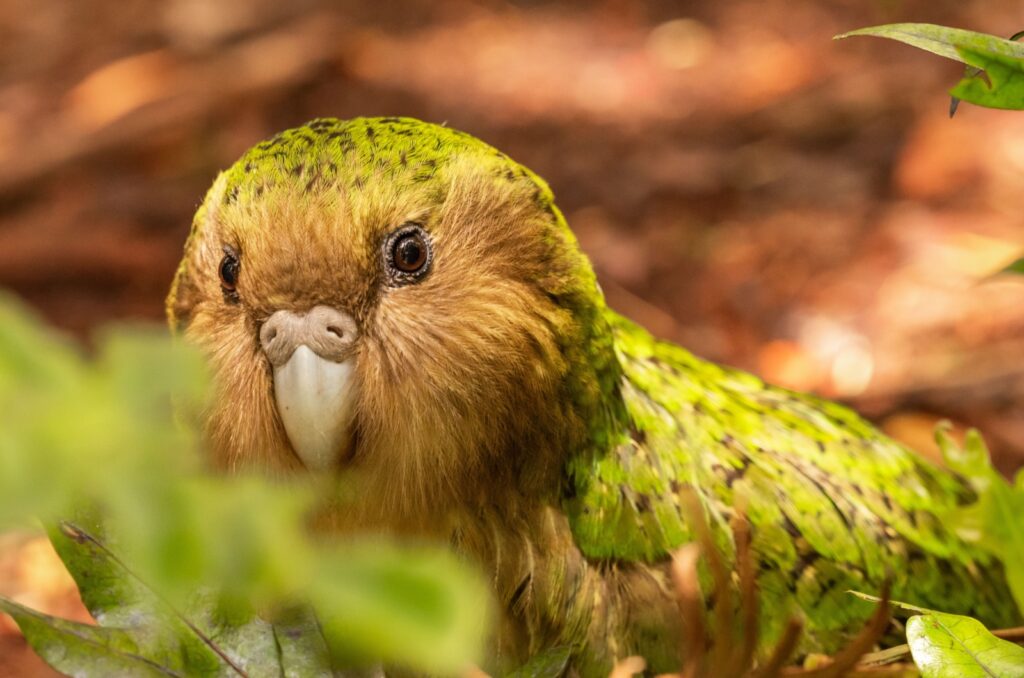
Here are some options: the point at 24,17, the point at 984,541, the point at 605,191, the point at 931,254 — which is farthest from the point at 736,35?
the point at 984,541

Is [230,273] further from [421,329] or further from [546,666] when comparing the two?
[546,666]

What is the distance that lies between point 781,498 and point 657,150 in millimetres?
3231

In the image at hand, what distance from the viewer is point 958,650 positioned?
49.4 inches

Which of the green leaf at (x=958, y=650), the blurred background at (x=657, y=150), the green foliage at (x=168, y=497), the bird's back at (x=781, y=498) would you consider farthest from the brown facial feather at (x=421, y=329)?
the blurred background at (x=657, y=150)

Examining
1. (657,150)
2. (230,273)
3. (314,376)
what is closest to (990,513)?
(314,376)

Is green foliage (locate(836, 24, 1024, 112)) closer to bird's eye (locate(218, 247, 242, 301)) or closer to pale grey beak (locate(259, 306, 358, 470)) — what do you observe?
pale grey beak (locate(259, 306, 358, 470))

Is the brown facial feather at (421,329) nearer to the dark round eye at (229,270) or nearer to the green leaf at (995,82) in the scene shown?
the dark round eye at (229,270)

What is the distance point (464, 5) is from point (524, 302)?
483 cm

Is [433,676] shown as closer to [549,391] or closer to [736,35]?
[549,391]

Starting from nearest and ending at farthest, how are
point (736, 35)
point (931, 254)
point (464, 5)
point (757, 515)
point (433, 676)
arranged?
point (433, 676) < point (757, 515) < point (931, 254) < point (736, 35) < point (464, 5)

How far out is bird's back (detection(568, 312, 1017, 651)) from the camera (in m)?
1.73

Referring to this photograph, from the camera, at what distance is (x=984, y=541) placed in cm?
187

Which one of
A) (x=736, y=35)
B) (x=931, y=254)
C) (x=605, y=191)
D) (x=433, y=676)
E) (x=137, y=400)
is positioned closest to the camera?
(x=137, y=400)

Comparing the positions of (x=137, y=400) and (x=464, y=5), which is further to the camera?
(x=464, y=5)
